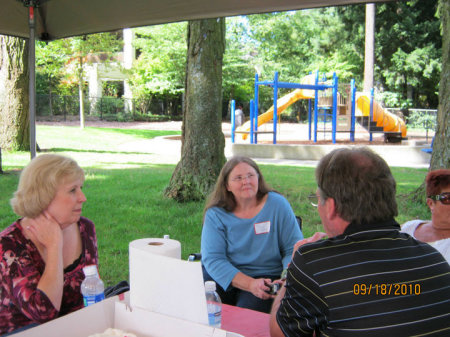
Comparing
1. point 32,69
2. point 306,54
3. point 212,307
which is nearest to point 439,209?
point 212,307

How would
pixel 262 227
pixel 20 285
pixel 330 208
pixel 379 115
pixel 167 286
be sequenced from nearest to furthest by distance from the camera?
pixel 167 286 → pixel 330 208 → pixel 20 285 → pixel 262 227 → pixel 379 115

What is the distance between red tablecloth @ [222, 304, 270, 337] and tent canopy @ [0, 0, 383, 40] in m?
1.78

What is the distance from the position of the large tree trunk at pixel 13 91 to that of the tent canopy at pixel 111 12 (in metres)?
7.80

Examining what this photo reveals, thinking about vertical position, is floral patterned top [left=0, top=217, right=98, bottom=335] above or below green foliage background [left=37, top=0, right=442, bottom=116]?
below

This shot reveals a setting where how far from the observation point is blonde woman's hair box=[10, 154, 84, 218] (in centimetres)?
208

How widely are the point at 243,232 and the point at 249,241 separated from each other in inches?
2.8

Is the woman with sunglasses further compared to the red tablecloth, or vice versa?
the woman with sunglasses

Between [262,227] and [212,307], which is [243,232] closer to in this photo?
[262,227]

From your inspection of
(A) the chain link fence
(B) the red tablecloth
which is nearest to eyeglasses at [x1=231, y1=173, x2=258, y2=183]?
(B) the red tablecloth

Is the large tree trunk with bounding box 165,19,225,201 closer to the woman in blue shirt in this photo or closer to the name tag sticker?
the woman in blue shirt

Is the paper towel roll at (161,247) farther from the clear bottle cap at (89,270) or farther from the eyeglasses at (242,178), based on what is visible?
the eyeglasses at (242,178)

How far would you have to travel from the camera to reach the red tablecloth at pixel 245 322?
6.06 ft

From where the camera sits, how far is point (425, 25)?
24766 mm

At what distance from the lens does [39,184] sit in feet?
6.89
